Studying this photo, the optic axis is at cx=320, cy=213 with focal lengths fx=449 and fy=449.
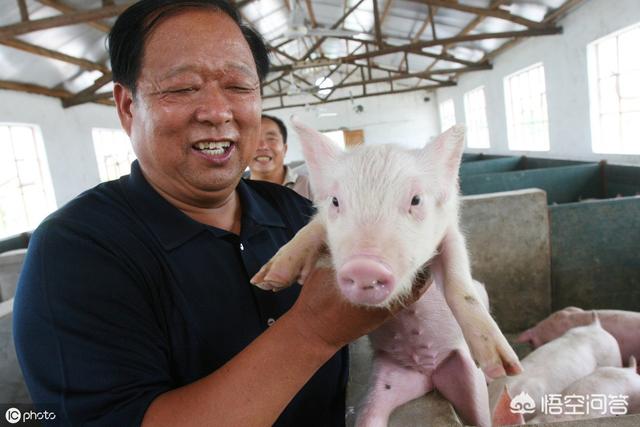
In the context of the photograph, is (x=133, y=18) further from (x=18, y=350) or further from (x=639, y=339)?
(x=639, y=339)

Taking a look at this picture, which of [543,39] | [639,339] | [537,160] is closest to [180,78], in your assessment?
[639,339]

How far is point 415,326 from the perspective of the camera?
199cm

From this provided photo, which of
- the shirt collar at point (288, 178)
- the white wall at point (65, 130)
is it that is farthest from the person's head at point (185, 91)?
the white wall at point (65, 130)

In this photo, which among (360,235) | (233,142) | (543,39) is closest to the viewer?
(360,235)

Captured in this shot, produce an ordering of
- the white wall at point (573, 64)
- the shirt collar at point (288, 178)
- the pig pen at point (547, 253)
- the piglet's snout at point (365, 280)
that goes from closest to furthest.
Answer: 1. the piglet's snout at point (365, 280)
2. the pig pen at point (547, 253)
3. the shirt collar at point (288, 178)
4. the white wall at point (573, 64)

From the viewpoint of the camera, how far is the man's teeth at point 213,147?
141cm

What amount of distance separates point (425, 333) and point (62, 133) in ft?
40.3

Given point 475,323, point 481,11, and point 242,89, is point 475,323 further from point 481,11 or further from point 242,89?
point 481,11

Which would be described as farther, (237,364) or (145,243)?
(145,243)

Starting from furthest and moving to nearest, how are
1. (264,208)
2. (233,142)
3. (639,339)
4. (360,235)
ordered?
1. (639,339)
2. (264,208)
3. (233,142)
4. (360,235)

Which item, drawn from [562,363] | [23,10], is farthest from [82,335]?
[23,10]

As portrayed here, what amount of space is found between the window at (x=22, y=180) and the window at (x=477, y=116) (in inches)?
529

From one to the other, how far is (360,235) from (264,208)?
0.60m

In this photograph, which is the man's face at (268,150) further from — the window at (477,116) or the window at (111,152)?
the window at (477,116)
